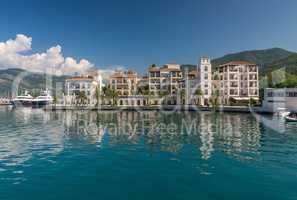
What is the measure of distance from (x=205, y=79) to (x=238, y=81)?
1283 cm

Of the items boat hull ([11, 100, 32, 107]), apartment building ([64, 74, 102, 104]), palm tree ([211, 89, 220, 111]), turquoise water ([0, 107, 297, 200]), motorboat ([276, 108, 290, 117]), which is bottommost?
turquoise water ([0, 107, 297, 200])

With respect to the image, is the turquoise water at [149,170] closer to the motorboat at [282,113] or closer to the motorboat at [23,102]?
the motorboat at [282,113]

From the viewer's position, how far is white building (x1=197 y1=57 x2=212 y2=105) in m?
93.1

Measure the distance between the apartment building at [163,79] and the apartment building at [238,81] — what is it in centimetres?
A: 1801

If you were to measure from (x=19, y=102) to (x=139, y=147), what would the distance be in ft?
409

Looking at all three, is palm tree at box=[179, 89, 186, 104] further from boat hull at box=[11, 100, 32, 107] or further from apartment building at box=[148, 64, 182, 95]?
boat hull at box=[11, 100, 32, 107]

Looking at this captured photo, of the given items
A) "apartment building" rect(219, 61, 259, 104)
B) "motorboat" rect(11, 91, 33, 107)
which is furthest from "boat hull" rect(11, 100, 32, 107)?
"apartment building" rect(219, 61, 259, 104)

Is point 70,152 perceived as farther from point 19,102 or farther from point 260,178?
point 19,102

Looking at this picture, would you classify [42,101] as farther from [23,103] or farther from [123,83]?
[123,83]

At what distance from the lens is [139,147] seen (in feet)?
70.7

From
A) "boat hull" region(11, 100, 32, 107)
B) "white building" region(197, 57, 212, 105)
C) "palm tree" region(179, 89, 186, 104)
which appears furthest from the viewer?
"boat hull" region(11, 100, 32, 107)

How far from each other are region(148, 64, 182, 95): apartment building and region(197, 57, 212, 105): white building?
1180cm

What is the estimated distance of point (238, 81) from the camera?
9519 centimetres

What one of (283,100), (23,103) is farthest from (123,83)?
(283,100)
